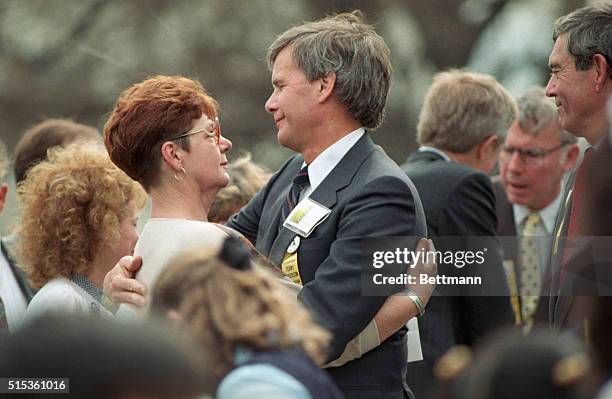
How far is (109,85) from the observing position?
23.7 ft

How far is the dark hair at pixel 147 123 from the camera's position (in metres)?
3.64

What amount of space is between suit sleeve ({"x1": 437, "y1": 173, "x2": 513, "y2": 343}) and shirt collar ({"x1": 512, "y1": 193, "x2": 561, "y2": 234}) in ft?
4.81

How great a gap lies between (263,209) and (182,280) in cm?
203

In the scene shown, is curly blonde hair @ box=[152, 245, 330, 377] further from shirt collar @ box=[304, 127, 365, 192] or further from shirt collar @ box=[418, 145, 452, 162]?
shirt collar @ box=[418, 145, 452, 162]

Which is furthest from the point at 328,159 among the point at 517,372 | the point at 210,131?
the point at 517,372

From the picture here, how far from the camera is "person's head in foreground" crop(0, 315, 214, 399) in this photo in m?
1.60

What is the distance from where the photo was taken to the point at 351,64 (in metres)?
3.92

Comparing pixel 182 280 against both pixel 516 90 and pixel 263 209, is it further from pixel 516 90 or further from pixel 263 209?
pixel 516 90

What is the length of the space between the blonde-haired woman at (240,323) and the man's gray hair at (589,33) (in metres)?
2.28

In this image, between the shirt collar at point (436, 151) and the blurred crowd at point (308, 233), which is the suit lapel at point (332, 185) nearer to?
the blurred crowd at point (308, 233)

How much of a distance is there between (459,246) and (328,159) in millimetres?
1234

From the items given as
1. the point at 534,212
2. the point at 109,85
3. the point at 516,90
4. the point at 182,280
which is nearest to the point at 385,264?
the point at 182,280

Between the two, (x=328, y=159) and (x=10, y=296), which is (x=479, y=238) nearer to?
(x=328, y=159)

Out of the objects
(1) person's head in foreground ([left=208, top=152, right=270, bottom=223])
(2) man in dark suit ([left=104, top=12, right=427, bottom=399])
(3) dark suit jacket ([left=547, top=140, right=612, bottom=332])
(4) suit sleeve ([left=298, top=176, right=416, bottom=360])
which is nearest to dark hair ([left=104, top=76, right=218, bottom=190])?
(2) man in dark suit ([left=104, top=12, right=427, bottom=399])
